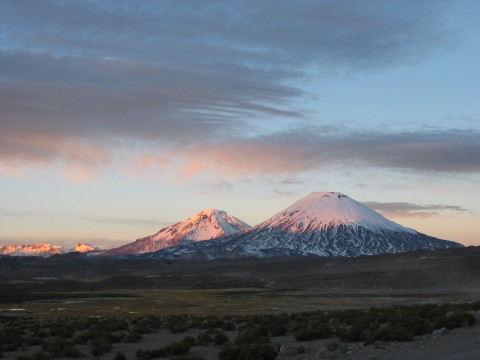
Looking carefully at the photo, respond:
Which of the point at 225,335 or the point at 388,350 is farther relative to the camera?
the point at 225,335

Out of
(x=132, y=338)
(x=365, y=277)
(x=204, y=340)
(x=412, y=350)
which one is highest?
(x=365, y=277)

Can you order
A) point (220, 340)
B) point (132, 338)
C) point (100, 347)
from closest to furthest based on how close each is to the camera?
point (100, 347)
point (220, 340)
point (132, 338)

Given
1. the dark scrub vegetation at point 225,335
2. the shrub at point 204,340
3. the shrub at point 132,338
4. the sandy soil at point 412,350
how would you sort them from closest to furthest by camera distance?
the sandy soil at point 412,350 < the dark scrub vegetation at point 225,335 < the shrub at point 204,340 < the shrub at point 132,338

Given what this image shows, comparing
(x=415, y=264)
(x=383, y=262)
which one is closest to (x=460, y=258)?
(x=415, y=264)

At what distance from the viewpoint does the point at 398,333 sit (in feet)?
70.7

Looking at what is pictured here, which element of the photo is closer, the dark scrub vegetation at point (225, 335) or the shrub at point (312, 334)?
the dark scrub vegetation at point (225, 335)

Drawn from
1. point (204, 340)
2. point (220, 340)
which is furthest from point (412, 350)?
point (204, 340)

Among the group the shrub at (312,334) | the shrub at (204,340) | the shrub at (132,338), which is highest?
the shrub at (312,334)

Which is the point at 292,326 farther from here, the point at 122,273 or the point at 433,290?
the point at 122,273

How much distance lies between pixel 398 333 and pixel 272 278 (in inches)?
4973

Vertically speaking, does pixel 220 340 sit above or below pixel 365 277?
below

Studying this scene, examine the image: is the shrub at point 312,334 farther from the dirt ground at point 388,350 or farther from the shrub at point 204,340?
the shrub at point 204,340

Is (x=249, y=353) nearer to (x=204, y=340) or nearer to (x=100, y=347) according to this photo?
(x=204, y=340)

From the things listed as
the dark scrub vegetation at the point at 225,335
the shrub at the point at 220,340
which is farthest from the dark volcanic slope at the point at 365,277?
the shrub at the point at 220,340
